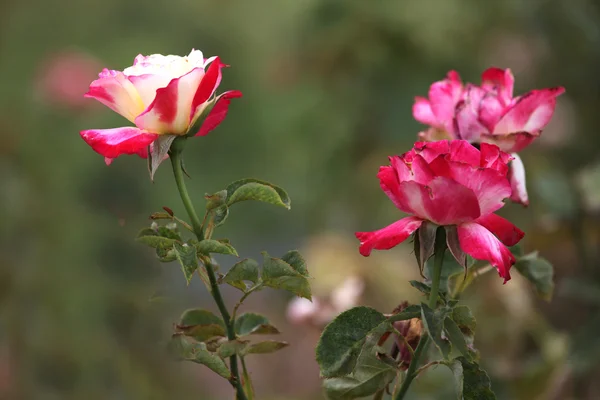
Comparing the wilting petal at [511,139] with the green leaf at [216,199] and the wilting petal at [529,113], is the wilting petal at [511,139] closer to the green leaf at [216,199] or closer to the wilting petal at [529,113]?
the wilting petal at [529,113]

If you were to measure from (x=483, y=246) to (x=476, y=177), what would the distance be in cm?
2

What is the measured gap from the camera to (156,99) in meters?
0.27

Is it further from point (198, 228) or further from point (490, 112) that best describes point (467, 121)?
point (198, 228)

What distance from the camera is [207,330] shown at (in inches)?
12.7

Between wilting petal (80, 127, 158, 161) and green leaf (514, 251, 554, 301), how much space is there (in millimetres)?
177

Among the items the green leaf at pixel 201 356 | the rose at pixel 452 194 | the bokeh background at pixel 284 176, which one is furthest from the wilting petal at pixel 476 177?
the bokeh background at pixel 284 176

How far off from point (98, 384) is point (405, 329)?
723mm

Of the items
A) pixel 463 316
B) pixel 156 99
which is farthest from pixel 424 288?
pixel 156 99

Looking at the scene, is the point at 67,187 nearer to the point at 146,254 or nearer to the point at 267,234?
the point at 146,254

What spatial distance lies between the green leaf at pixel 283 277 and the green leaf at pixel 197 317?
0.04 metres

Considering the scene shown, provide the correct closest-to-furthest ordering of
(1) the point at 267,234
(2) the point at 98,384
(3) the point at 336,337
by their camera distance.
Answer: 1. (3) the point at 336,337
2. (2) the point at 98,384
3. (1) the point at 267,234

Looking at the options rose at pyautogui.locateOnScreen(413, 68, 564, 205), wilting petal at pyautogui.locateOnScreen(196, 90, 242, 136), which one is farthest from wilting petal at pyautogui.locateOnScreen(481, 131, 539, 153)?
wilting petal at pyautogui.locateOnScreen(196, 90, 242, 136)

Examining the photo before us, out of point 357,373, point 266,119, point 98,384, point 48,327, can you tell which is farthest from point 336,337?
point 266,119

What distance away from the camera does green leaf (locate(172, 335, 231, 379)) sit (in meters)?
0.28
